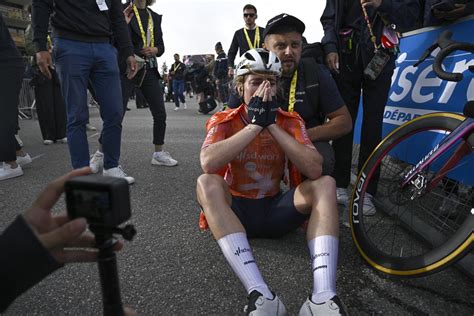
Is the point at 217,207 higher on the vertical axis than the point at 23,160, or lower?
higher

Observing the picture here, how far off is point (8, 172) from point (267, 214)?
10.2ft

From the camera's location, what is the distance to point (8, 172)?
12.2ft

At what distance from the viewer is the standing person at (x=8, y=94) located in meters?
3.51

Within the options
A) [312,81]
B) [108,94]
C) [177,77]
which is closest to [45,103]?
[108,94]

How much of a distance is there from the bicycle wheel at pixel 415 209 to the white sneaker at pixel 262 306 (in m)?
0.67

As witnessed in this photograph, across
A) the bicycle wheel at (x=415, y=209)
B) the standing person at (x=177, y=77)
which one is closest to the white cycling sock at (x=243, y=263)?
the bicycle wheel at (x=415, y=209)

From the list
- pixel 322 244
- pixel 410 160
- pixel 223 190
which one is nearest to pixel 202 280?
pixel 223 190

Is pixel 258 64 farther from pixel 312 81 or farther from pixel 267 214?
pixel 267 214

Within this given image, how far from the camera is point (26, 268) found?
2.18ft

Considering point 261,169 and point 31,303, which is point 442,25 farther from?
point 31,303

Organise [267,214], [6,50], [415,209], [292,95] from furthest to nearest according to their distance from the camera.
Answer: [6,50] < [292,95] < [415,209] < [267,214]

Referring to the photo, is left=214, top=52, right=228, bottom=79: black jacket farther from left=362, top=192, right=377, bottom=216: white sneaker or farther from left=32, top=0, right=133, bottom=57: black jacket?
left=362, top=192, right=377, bottom=216: white sneaker

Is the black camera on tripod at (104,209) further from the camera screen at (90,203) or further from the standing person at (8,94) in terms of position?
the standing person at (8,94)

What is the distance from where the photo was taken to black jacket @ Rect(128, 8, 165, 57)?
4.22m
